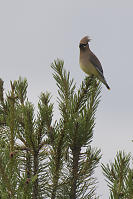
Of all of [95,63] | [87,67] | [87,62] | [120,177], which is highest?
[95,63]

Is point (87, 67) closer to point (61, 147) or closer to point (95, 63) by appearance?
point (95, 63)

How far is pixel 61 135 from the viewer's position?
2711 millimetres

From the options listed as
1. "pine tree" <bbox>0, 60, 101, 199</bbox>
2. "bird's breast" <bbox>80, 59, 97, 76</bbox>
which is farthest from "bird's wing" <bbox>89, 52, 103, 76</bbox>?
"pine tree" <bbox>0, 60, 101, 199</bbox>

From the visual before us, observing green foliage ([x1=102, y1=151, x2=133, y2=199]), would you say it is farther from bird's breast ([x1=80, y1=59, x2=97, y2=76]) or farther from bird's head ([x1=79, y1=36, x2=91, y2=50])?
bird's breast ([x1=80, y1=59, x2=97, y2=76])

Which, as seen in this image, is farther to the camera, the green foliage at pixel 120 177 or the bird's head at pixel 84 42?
the bird's head at pixel 84 42

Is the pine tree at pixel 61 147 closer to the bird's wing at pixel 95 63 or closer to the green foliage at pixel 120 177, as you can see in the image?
the green foliage at pixel 120 177

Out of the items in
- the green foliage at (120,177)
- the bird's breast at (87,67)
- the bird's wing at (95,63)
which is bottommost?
the green foliage at (120,177)

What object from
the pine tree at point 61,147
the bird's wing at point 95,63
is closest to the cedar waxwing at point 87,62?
the bird's wing at point 95,63

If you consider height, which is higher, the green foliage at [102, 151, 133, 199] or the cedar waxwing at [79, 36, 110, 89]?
the cedar waxwing at [79, 36, 110, 89]

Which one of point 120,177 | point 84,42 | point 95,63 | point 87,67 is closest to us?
point 120,177

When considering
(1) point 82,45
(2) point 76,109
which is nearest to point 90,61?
(1) point 82,45

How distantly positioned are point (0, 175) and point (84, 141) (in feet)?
2.72

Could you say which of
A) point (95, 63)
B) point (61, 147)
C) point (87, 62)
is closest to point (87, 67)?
point (87, 62)

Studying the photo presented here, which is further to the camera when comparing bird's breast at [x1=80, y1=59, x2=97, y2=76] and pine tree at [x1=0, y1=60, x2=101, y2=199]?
bird's breast at [x1=80, y1=59, x2=97, y2=76]
